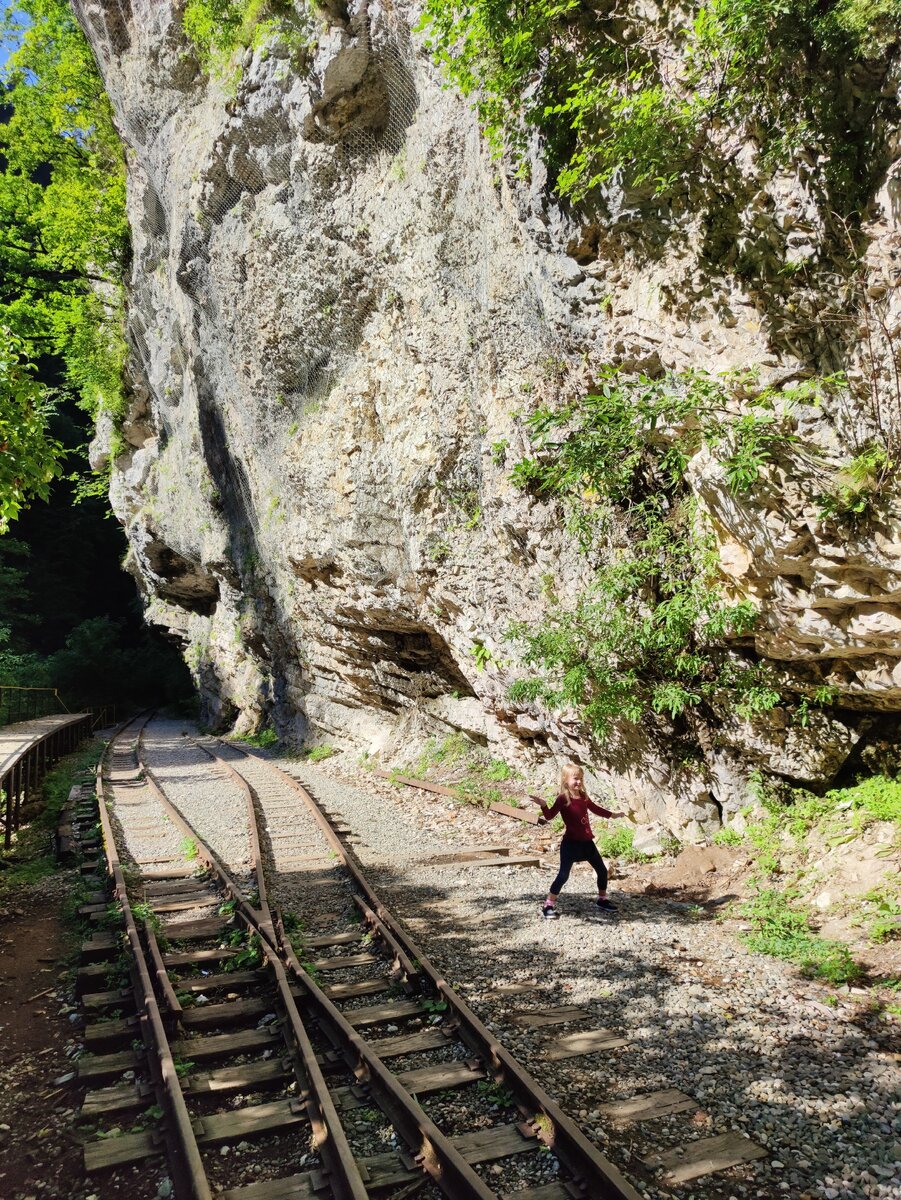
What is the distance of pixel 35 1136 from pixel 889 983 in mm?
5478

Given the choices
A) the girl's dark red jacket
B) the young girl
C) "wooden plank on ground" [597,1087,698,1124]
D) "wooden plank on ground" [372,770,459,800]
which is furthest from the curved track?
"wooden plank on ground" [372,770,459,800]

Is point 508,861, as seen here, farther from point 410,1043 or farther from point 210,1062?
point 210,1062

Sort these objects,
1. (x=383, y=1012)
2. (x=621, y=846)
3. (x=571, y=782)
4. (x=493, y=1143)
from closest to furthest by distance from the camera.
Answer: (x=493, y=1143)
(x=383, y=1012)
(x=571, y=782)
(x=621, y=846)

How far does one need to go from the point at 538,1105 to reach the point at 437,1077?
0.70 m

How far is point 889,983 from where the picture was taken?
510cm

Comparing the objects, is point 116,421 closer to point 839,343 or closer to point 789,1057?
point 839,343

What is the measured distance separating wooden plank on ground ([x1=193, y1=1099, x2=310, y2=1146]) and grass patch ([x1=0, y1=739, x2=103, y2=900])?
540cm

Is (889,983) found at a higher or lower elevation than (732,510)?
lower

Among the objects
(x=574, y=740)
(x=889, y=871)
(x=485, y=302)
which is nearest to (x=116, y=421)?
(x=485, y=302)

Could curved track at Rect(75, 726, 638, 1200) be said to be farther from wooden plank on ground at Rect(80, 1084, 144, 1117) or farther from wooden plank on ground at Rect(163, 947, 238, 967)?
wooden plank on ground at Rect(80, 1084, 144, 1117)

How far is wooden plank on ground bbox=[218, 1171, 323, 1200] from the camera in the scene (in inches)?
136

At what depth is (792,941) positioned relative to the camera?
5.91 m

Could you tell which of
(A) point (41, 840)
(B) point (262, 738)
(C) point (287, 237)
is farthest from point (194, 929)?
(B) point (262, 738)

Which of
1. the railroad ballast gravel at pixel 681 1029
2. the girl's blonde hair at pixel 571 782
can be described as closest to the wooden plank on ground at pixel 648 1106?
the railroad ballast gravel at pixel 681 1029
